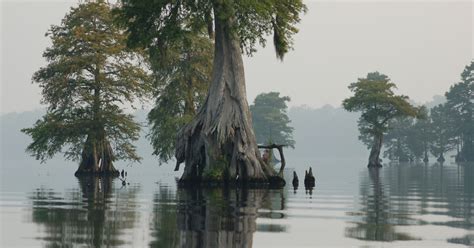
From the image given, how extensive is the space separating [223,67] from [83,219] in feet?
75.6

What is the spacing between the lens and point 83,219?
21.8 meters

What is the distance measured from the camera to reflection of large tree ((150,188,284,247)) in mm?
16719

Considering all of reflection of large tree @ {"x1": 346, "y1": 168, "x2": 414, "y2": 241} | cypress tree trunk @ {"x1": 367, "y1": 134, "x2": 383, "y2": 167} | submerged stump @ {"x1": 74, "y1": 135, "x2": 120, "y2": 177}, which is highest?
cypress tree trunk @ {"x1": 367, "y1": 134, "x2": 383, "y2": 167}

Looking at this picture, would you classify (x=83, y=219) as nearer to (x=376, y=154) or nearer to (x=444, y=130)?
(x=376, y=154)

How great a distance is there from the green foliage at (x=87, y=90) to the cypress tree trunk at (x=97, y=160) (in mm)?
705

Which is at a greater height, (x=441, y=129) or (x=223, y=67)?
(x=441, y=129)

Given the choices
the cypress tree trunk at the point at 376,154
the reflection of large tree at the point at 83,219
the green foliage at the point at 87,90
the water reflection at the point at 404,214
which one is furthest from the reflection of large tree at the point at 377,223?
the cypress tree trunk at the point at 376,154

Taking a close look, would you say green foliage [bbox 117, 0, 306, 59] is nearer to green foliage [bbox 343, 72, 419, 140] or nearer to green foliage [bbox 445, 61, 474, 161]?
green foliage [bbox 343, 72, 419, 140]

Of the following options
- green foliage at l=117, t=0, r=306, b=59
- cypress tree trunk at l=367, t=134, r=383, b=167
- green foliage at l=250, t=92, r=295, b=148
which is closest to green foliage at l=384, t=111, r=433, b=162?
green foliage at l=250, t=92, r=295, b=148

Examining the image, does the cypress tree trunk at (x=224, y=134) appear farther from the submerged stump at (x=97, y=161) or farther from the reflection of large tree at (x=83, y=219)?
the submerged stump at (x=97, y=161)

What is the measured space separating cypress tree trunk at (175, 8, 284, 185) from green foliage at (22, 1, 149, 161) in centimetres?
2201

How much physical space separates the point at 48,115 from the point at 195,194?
3420 cm

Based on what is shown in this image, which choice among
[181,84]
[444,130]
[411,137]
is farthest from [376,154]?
[444,130]

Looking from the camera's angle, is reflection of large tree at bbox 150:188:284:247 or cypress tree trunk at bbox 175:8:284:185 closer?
reflection of large tree at bbox 150:188:284:247
